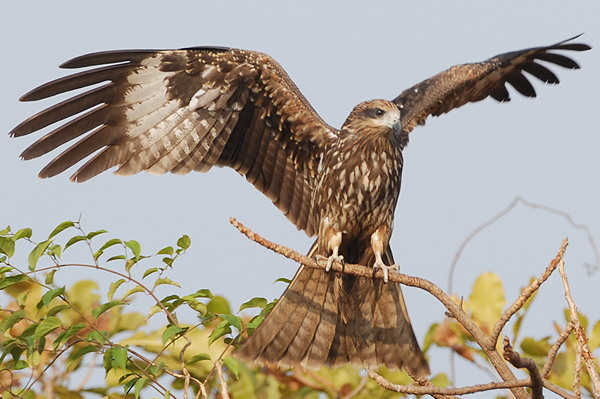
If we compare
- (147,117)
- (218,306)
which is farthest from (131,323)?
(147,117)

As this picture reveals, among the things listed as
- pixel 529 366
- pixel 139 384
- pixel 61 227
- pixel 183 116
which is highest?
pixel 183 116

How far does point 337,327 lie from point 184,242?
1.90 metres

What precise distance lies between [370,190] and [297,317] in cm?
117

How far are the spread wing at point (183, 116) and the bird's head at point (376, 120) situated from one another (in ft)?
0.79

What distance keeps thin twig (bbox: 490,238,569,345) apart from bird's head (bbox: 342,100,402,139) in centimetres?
247

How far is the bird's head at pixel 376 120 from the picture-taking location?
18.3ft

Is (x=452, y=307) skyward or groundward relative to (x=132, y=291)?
skyward

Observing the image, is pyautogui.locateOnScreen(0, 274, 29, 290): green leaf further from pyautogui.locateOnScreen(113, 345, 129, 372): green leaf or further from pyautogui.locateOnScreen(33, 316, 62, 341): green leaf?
pyautogui.locateOnScreen(113, 345, 129, 372): green leaf

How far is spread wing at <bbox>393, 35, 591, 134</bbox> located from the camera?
21.0 feet

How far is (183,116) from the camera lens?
584cm

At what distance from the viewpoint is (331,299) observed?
5.49 m

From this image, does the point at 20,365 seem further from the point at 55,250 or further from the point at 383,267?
the point at 383,267

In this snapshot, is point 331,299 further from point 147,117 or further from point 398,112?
point 147,117

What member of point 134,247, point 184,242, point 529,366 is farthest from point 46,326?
point 529,366
